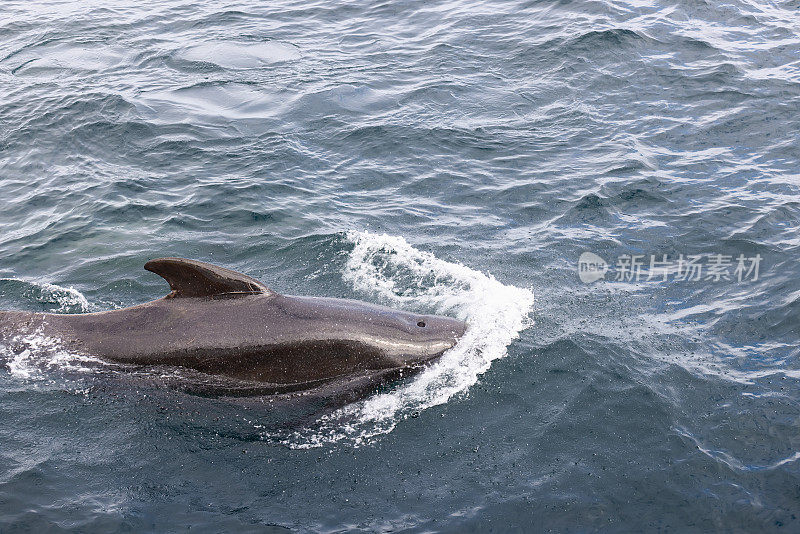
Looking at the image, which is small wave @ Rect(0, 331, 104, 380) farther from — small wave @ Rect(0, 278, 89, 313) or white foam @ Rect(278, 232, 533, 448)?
white foam @ Rect(278, 232, 533, 448)

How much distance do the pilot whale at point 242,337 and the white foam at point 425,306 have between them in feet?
1.06

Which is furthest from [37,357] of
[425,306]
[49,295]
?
[425,306]

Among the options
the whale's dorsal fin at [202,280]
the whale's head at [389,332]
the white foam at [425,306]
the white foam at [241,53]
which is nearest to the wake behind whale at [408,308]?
the white foam at [425,306]

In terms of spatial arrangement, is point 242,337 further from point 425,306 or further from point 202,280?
point 425,306

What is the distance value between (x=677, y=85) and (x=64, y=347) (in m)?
13.6

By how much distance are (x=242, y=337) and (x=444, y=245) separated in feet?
14.7

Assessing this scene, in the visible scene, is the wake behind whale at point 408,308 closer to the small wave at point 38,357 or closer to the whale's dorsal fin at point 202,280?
the small wave at point 38,357

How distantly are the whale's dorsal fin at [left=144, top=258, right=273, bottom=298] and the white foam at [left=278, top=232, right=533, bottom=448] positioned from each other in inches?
68.9

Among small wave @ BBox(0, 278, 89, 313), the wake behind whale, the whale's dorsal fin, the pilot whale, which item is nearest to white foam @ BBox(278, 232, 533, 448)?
the wake behind whale

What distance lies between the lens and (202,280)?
29.0 feet

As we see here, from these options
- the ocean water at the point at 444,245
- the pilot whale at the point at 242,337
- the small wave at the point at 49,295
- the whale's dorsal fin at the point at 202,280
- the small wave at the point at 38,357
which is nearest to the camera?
the ocean water at the point at 444,245

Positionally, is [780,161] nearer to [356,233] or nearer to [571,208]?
[571,208]

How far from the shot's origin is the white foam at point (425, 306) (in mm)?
8734

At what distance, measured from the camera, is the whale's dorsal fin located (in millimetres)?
8664
